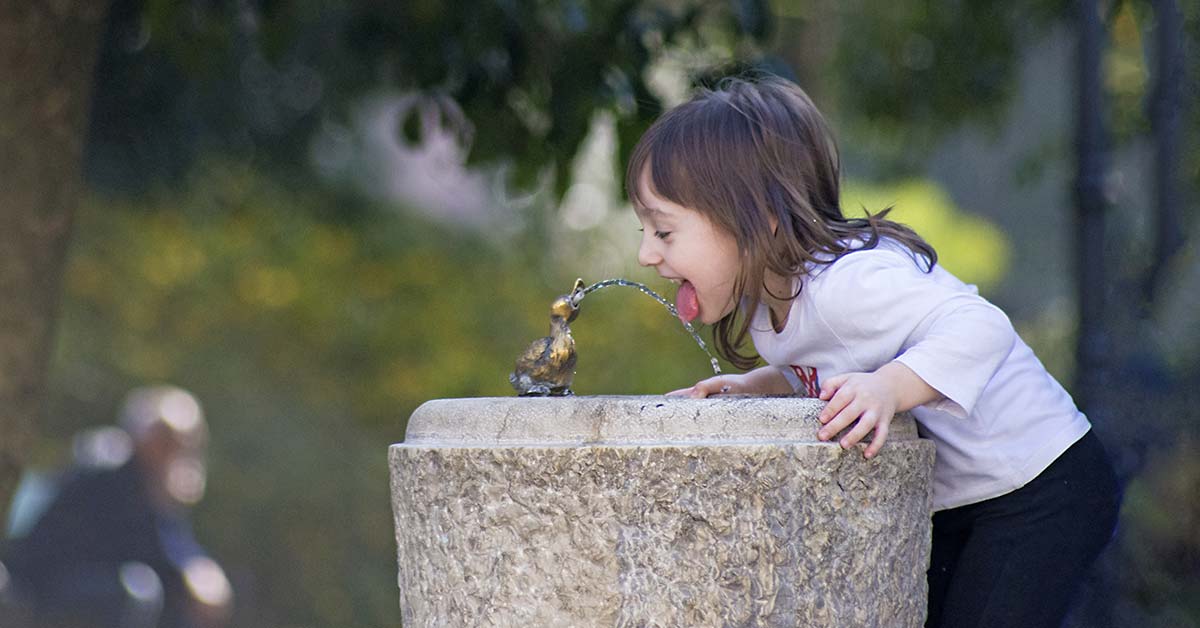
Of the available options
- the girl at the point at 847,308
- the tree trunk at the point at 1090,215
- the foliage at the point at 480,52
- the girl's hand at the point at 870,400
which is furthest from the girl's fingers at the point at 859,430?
the tree trunk at the point at 1090,215

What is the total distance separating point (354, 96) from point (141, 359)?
2.44m

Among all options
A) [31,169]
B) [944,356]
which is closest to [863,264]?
[944,356]

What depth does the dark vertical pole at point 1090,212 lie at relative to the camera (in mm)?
3316

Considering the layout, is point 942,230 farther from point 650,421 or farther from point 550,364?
point 650,421

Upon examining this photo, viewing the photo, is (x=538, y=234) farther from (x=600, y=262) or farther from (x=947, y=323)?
(x=947, y=323)

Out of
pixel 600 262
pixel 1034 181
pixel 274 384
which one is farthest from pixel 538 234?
pixel 1034 181

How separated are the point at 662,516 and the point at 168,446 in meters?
4.35

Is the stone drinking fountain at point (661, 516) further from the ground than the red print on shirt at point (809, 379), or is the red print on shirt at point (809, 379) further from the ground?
the red print on shirt at point (809, 379)

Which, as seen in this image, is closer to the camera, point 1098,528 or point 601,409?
point 601,409

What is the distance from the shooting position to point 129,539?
552 centimetres

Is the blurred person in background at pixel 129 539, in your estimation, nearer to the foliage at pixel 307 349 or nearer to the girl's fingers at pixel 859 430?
the foliage at pixel 307 349

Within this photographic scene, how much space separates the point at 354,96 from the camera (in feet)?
15.6

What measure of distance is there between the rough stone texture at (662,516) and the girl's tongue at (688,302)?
28 centimetres

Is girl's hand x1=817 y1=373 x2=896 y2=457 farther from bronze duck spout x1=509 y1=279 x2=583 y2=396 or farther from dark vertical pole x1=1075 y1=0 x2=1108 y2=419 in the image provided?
dark vertical pole x1=1075 y1=0 x2=1108 y2=419
